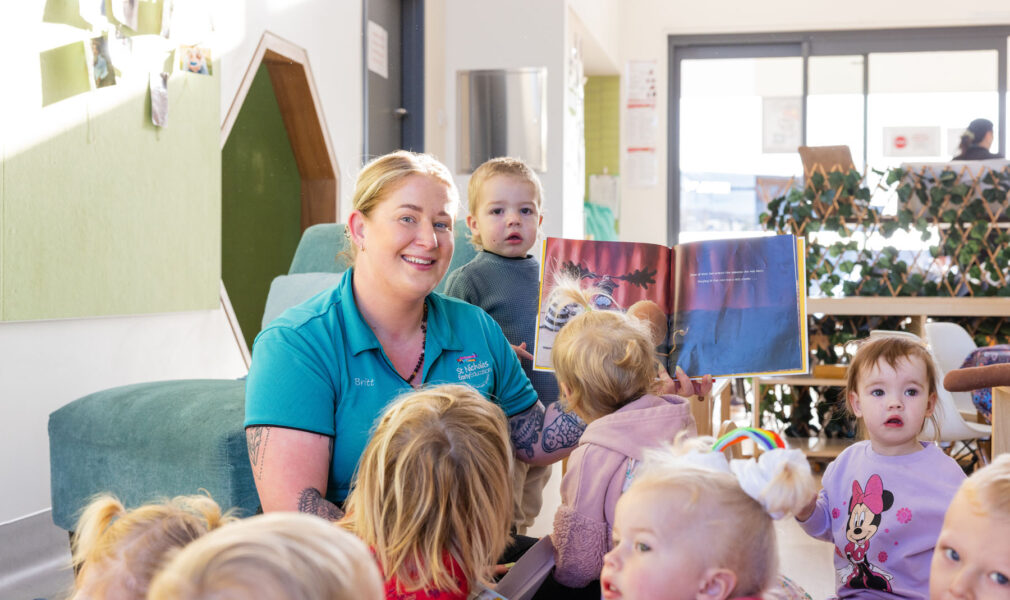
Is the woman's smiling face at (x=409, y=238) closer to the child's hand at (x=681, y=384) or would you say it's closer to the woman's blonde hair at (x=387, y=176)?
the woman's blonde hair at (x=387, y=176)

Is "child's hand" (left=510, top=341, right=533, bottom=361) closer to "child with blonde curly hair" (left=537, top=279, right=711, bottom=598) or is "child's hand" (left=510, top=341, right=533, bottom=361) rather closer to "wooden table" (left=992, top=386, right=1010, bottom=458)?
"child with blonde curly hair" (left=537, top=279, right=711, bottom=598)

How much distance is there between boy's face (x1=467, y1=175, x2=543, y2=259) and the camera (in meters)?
2.15

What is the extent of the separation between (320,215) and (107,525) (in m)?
3.10

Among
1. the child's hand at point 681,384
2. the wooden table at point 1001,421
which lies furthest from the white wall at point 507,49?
the child's hand at point 681,384

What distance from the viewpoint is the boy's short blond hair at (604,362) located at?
1549 mm

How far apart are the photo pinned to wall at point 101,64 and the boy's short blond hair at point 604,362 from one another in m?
1.60

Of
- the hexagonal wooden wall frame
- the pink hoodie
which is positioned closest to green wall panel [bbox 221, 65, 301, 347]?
the hexagonal wooden wall frame

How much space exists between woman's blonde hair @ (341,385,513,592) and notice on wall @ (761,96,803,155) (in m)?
6.24

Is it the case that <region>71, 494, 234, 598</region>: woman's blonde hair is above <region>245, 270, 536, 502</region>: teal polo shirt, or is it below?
below

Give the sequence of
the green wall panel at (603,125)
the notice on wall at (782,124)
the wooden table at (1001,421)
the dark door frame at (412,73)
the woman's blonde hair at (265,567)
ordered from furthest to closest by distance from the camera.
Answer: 1. the green wall panel at (603,125)
2. the notice on wall at (782,124)
3. the dark door frame at (412,73)
4. the wooden table at (1001,421)
5. the woman's blonde hair at (265,567)

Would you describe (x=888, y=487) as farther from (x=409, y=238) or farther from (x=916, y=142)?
(x=916, y=142)

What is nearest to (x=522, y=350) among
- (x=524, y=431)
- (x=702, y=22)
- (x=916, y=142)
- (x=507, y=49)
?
(x=524, y=431)

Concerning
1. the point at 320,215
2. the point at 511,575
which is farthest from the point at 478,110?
the point at 511,575

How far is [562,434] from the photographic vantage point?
5.51ft
